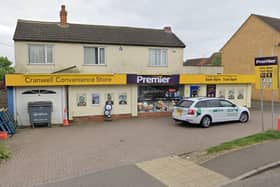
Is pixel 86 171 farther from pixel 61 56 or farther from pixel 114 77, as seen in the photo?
pixel 61 56

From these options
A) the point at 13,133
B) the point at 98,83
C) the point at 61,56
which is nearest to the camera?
the point at 13,133

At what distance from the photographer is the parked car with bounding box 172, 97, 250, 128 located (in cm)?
1147

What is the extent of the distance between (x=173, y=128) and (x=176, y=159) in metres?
4.83

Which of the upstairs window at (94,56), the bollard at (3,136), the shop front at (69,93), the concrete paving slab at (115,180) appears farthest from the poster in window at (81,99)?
the concrete paving slab at (115,180)

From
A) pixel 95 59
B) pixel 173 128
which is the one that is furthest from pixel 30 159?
pixel 95 59

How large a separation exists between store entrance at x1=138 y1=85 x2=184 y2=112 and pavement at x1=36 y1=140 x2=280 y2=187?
340 inches

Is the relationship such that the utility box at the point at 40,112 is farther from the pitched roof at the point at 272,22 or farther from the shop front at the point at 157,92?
the pitched roof at the point at 272,22

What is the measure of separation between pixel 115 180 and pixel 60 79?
896 cm

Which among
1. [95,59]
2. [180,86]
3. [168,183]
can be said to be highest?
[95,59]

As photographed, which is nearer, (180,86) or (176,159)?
(176,159)

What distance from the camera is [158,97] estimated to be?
15703 millimetres

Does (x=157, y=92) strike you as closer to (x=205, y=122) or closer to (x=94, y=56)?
(x=205, y=122)

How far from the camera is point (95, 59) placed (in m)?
16.8

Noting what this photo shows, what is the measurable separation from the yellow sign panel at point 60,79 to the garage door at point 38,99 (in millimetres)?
460
